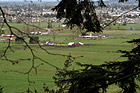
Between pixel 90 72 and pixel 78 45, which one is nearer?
pixel 90 72

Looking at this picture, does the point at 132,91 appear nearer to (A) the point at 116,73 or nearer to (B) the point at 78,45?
(A) the point at 116,73

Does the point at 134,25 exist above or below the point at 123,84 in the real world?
below

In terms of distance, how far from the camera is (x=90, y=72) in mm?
2594

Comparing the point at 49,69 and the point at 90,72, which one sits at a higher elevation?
the point at 90,72

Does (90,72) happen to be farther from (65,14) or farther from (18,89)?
(18,89)

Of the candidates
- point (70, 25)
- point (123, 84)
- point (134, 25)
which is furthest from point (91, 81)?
point (134, 25)

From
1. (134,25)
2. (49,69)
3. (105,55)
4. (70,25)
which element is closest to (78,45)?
(105,55)

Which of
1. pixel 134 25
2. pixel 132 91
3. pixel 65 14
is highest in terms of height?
pixel 65 14

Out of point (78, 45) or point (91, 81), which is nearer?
point (91, 81)

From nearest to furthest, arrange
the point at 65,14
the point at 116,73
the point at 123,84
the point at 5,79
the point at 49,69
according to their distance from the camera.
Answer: the point at 116,73 → the point at 123,84 → the point at 65,14 → the point at 5,79 → the point at 49,69

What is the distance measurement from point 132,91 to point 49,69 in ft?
72.4

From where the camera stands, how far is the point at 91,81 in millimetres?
2529

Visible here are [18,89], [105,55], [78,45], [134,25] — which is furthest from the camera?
[134,25]

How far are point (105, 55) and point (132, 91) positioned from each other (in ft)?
91.3
